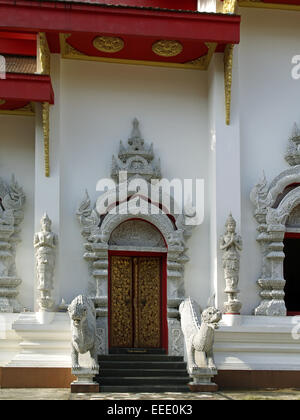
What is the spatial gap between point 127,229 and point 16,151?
2157mm

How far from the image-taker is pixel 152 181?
12555 mm

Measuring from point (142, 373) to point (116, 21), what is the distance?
511cm

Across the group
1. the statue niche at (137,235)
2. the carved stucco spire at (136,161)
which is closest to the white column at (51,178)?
the carved stucco spire at (136,161)

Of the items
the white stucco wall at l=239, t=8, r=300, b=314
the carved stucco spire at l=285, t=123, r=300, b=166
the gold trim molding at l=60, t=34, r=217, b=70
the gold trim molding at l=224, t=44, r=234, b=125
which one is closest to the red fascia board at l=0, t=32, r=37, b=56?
the gold trim molding at l=60, t=34, r=217, b=70

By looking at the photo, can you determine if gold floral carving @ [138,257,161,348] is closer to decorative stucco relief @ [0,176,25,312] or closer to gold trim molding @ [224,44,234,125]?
decorative stucco relief @ [0,176,25,312]

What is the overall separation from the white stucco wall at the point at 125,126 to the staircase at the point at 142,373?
4.05ft

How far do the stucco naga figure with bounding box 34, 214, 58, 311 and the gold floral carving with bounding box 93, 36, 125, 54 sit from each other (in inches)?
113

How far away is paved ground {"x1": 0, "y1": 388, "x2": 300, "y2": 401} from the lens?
10047 mm

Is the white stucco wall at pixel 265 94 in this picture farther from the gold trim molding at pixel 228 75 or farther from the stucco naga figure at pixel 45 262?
the stucco naga figure at pixel 45 262

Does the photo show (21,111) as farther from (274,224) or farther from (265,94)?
(274,224)

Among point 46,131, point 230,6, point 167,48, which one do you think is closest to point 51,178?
point 46,131

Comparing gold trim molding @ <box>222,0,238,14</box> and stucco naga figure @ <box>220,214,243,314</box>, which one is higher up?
gold trim molding @ <box>222,0,238,14</box>

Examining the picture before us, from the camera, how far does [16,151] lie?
41.4ft

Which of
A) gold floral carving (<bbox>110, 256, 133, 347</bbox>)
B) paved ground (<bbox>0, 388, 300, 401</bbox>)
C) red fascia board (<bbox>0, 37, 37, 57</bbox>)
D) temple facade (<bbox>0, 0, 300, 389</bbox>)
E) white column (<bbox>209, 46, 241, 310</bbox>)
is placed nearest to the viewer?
paved ground (<bbox>0, 388, 300, 401</bbox>)
